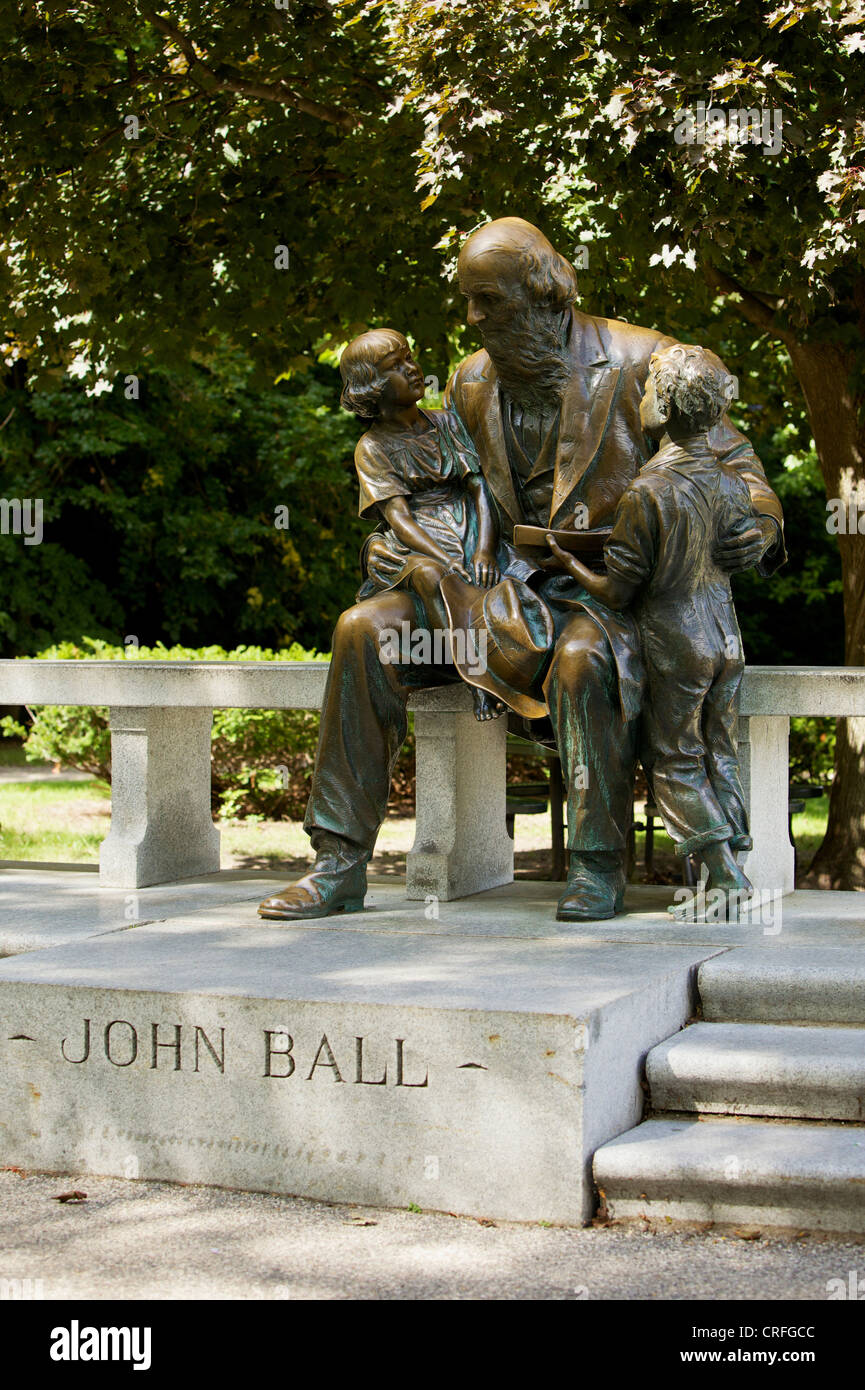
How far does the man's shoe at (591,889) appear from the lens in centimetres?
510

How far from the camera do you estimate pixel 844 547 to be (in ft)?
28.7

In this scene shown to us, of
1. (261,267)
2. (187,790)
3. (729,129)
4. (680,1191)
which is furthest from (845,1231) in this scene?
(261,267)

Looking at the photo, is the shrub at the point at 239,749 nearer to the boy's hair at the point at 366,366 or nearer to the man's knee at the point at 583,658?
the boy's hair at the point at 366,366

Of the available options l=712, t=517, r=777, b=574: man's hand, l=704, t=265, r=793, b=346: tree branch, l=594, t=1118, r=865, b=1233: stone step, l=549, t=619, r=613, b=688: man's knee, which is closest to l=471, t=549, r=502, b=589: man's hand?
l=549, t=619, r=613, b=688: man's knee

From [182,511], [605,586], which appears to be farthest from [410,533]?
[182,511]

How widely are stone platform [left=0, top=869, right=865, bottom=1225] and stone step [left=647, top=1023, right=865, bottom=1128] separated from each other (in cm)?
8

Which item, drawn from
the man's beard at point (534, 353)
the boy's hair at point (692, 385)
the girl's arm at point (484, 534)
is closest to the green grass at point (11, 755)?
the girl's arm at point (484, 534)

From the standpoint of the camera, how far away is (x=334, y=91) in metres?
9.20

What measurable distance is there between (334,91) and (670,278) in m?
2.70

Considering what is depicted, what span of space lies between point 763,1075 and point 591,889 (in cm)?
126

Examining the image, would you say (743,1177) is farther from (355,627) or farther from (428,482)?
(428,482)

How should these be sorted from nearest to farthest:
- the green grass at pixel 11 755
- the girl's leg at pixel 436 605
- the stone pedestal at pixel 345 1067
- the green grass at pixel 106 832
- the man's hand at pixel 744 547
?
the stone pedestal at pixel 345 1067 → the man's hand at pixel 744 547 → the girl's leg at pixel 436 605 → the green grass at pixel 106 832 → the green grass at pixel 11 755

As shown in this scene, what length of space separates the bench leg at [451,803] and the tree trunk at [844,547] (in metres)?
3.09

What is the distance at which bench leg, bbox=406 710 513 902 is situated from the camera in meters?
5.55
